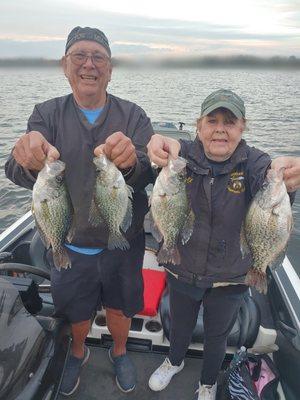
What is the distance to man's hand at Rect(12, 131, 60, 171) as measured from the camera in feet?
7.97

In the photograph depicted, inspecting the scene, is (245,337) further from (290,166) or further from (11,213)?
(11,213)

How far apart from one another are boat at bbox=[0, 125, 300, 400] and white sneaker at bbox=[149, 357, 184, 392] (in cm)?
10

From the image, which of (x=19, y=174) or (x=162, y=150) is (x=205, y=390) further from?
(x=19, y=174)

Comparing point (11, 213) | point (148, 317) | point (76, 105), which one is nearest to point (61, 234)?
point (76, 105)

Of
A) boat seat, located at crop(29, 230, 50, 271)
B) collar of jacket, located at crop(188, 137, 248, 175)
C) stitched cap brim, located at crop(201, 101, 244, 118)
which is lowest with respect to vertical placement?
boat seat, located at crop(29, 230, 50, 271)

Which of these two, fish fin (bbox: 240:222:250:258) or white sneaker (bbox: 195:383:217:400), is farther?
white sneaker (bbox: 195:383:217:400)

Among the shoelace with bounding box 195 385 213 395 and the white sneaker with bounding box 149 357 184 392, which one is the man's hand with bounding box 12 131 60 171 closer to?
the white sneaker with bounding box 149 357 184 392

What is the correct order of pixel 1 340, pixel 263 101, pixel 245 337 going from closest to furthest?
pixel 1 340
pixel 245 337
pixel 263 101

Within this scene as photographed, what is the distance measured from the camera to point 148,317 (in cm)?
419

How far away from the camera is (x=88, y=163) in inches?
116

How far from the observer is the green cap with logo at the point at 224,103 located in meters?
2.66

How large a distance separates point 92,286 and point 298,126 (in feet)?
62.0

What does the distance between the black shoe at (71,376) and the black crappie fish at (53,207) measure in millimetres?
1391

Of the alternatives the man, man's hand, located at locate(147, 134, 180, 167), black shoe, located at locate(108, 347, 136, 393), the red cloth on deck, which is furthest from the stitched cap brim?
black shoe, located at locate(108, 347, 136, 393)
